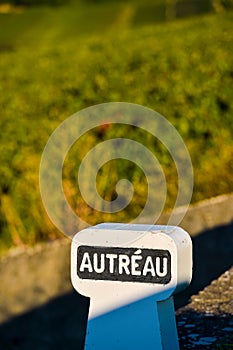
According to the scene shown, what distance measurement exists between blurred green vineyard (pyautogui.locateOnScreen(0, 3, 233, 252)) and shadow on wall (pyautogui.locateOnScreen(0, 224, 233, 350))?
955 mm

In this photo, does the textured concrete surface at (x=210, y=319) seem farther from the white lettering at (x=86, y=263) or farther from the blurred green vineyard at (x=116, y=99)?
the blurred green vineyard at (x=116, y=99)

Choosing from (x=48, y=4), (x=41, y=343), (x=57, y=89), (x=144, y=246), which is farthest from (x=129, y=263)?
(x=48, y=4)

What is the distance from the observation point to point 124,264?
4.41m

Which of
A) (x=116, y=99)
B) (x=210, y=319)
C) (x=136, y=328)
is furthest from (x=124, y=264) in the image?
(x=116, y=99)

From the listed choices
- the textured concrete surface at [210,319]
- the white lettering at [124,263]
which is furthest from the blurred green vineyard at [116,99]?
the white lettering at [124,263]

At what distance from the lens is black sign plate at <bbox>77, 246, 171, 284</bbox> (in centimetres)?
437

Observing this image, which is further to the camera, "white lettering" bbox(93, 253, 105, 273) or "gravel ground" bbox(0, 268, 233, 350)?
"gravel ground" bbox(0, 268, 233, 350)

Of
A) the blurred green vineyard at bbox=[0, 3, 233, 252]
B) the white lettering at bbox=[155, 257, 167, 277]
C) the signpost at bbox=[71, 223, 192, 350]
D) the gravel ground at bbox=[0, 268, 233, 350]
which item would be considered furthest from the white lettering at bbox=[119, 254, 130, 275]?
the blurred green vineyard at bbox=[0, 3, 233, 252]

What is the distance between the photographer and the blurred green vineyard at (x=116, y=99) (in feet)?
31.6

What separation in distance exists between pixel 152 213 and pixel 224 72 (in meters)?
2.18

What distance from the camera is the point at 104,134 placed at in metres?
9.89

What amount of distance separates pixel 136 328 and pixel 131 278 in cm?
20

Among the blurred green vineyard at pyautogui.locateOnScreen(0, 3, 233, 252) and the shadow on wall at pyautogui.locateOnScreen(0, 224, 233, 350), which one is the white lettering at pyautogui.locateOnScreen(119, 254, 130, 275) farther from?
the blurred green vineyard at pyautogui.locateOnScreen(0, 3, 233, 252)

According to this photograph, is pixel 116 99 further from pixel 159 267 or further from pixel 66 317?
pixel 159 267
